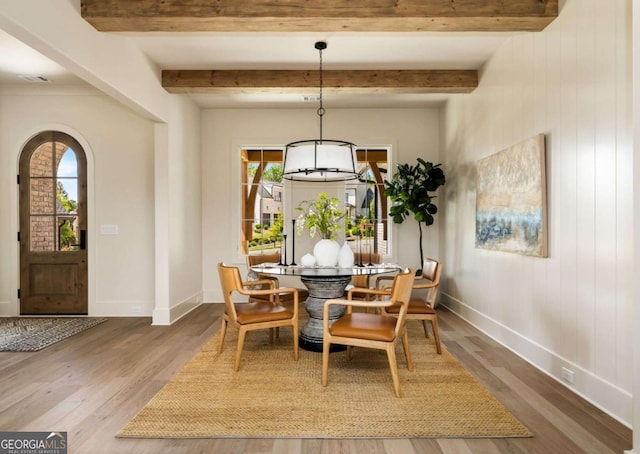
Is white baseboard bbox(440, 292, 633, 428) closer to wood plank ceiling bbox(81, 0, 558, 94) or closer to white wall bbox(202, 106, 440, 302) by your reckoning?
white wall bbox(202, 106, 440, 302)

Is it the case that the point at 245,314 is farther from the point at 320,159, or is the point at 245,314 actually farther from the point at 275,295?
the point at 320,159

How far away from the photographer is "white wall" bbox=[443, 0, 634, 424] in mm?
2301

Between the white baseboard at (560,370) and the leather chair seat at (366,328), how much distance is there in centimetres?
126

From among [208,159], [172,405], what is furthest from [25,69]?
[172,405]

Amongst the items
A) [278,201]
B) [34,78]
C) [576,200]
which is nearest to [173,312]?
[278,201]

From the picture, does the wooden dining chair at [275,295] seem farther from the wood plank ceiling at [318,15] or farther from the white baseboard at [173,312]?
the wood plank ceiling at [318,15]

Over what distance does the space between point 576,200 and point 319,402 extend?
7.36 feet

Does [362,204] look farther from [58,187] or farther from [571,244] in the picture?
[58,187]

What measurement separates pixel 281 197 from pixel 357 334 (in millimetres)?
3694

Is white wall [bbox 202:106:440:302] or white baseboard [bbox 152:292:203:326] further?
white wall [bbox 202:106:440:302]

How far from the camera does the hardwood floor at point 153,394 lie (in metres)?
2.07

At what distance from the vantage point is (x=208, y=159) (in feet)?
19.8

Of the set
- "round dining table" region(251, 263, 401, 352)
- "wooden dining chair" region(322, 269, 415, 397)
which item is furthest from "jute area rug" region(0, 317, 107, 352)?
"wooden dining chair" region(322, 269, 415, 397)

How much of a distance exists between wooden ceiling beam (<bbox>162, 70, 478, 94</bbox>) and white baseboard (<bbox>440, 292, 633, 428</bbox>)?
272cm
